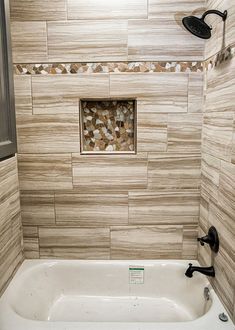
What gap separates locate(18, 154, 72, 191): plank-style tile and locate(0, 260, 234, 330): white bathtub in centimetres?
56

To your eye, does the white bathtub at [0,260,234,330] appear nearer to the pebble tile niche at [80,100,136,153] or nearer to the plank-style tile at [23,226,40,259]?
the plank-style tile at [23,226,40,259]

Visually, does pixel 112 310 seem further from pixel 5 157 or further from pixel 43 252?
pixel 5 157

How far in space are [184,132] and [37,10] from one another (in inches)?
48.5

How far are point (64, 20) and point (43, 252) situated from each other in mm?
1596

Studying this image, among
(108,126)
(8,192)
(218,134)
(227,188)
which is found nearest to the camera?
(227,188)

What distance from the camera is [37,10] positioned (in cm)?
165

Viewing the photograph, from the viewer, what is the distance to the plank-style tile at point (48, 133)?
1.75 metres

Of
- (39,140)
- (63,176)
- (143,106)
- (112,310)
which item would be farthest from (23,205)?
(143,106)

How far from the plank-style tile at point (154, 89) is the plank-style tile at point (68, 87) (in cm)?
7

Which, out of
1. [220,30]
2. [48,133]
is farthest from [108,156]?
[220,30]

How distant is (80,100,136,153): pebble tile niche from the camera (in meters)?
1.79

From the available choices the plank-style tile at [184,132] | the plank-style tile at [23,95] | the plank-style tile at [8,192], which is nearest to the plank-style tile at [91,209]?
the plank-style tile at [8,192]

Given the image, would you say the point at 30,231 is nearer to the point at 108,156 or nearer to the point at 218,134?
the point at 108,156

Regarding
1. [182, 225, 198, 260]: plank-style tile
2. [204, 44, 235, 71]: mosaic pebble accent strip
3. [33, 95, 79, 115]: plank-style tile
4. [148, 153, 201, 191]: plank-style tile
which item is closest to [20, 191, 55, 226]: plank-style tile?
[33, 95, 79, 115]: plank-style tile
